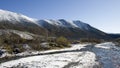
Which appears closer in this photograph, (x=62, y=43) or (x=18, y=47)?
(x=18, y=47)

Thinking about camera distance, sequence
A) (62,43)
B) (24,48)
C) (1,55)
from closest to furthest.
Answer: (1,55), (24,48), (62,43)

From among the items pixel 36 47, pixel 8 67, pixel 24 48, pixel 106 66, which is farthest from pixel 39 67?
pixel 36 47

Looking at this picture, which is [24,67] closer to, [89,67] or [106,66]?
[89,67]

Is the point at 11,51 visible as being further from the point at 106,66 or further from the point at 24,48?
the point at 106,66

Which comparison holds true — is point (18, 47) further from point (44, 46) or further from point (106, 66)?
point (106, 66)

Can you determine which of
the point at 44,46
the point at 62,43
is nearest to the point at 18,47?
the point at 44,46

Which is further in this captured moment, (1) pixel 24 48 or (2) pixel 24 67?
(1) pixel 24 48

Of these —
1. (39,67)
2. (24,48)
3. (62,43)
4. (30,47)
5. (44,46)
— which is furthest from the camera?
(62,43)

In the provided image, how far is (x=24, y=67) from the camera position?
2772 cm

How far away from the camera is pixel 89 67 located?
2839 cm

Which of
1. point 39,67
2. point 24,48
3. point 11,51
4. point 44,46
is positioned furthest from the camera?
point 44,46

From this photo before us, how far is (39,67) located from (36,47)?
42606mm

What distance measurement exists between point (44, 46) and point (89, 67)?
46.4m

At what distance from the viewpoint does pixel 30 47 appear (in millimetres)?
69062
